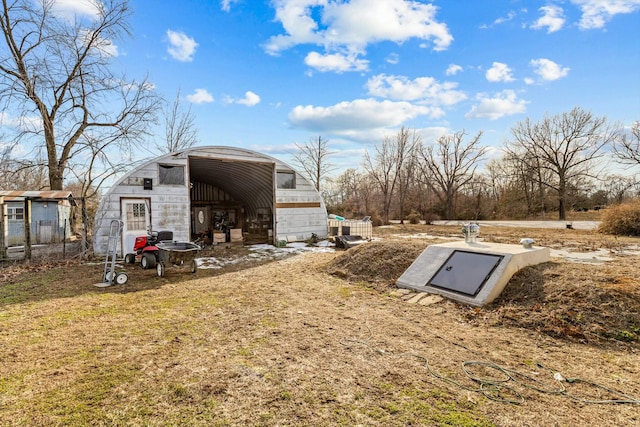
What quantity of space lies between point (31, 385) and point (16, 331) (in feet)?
6.90

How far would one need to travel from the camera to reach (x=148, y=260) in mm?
9242

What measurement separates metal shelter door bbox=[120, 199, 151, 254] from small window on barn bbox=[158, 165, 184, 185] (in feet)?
3.27

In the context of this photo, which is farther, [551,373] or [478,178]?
[478,178]

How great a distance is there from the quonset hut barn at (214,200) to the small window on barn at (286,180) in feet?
0.09

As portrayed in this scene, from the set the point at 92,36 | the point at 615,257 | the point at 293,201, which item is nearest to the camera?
the point at 615,257

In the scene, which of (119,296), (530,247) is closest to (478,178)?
(530,247)

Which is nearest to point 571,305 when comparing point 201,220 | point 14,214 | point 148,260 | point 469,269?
point 469,269

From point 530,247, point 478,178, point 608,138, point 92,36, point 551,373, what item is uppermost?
point 92,36

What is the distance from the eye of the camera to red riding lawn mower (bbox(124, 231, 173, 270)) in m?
9.26

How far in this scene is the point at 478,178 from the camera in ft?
113

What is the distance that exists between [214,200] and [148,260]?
11.1 meters

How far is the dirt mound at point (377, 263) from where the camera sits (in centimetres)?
759

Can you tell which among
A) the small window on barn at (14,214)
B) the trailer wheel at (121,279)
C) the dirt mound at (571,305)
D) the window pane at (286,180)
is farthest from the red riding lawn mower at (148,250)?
the dirt mound at (571,305)

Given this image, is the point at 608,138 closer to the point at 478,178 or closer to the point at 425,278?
the point at 478,178
